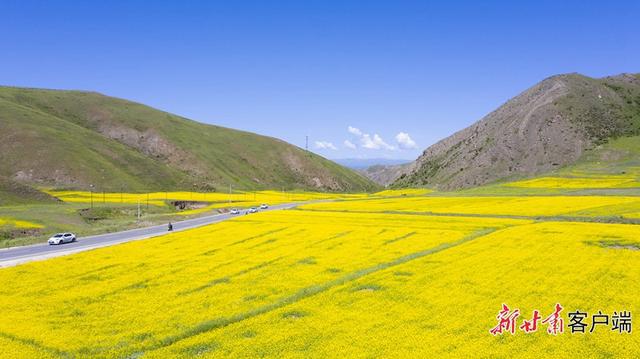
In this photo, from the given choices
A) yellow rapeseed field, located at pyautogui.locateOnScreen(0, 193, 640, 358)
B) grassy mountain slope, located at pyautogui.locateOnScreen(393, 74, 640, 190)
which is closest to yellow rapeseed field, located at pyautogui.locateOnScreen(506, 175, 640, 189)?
grassy mountain slope, located at pyautogui.locateOnScreen(393, 74, 640, 190)

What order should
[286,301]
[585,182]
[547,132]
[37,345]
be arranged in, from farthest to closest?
[547,132]
[585,182]
[286,301]
[37,345]

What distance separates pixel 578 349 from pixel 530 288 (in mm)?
8020

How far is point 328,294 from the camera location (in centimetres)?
2603

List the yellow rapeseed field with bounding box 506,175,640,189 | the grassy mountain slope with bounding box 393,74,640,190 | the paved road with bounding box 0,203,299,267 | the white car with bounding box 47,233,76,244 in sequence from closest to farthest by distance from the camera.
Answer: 1. the paved road with bounding box 0,203,299,267
2. the white car with bounding box 47,233,76,244
3. the yellow rapeseed field with bounding box 506,175,640,189
4. the grassy mountain slope with bounding box 393,74,640,190

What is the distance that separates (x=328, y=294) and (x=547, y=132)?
157 meters

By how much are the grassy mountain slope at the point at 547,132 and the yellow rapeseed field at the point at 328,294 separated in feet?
374

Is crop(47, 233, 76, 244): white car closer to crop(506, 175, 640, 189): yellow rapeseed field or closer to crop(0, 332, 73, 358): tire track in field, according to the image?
crop(0, 332, 73, 358): tire track in field

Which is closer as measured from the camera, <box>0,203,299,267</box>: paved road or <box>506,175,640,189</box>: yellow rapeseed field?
<box>0,203,299,267</box>: paved road

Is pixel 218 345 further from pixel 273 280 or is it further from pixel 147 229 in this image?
pixel 147 229

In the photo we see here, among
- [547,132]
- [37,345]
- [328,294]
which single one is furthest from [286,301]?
[547,132]

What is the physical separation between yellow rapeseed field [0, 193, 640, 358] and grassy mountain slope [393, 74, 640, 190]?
114m

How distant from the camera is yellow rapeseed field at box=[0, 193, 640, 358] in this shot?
1894 cm

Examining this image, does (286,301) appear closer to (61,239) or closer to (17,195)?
(61,239)

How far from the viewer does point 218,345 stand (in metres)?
19.2
